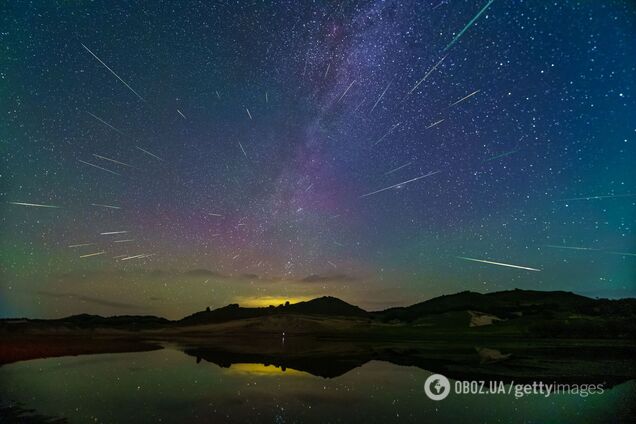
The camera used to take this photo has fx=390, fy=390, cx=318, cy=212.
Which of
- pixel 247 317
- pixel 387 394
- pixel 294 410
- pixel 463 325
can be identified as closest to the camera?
pixel 294 410

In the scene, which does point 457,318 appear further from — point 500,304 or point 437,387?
point 437,387

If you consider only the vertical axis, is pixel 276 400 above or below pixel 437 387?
below

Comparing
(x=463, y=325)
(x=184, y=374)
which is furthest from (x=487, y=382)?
(x=463, y=325)

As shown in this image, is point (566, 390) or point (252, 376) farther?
point (252, 376)

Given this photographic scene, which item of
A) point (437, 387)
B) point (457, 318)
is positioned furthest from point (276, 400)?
point (457, 318)

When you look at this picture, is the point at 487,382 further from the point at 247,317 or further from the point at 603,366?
the point at 247,317

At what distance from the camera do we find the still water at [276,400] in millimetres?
13273

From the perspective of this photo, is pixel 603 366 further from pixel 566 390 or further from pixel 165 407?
pixel 165 407

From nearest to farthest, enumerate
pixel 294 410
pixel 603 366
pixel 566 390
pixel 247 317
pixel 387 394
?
1. pixel 294 410
2. pixel 387 394
3. pixel 566 390
4. pixel 603 366
5. pixel 247 317

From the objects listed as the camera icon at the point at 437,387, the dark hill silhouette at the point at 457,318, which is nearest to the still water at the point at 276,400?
the camera icon at the point at 437,387

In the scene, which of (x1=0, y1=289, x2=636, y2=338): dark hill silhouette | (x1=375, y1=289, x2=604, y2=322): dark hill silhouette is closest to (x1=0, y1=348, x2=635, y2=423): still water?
(x1=0, y1=289, x2=636, y2=338): dark hill silhouette

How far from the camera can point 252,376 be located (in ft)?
70.2

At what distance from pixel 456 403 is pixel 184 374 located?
14.8 m

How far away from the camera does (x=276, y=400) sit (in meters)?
15.4
